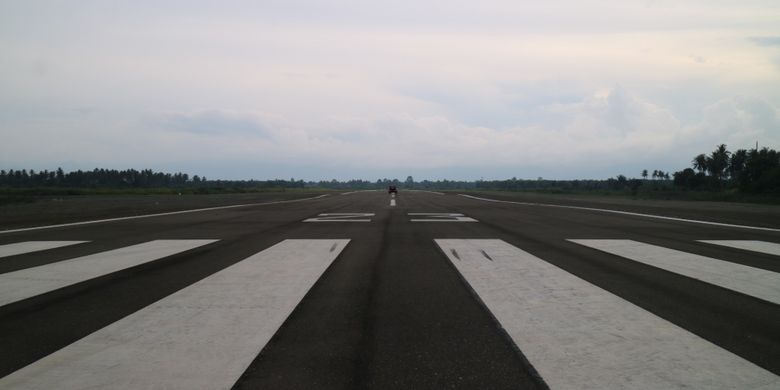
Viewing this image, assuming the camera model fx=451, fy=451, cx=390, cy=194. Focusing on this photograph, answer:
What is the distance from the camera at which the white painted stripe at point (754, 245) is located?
9188mm

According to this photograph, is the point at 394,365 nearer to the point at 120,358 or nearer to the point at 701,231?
the point at 120,358

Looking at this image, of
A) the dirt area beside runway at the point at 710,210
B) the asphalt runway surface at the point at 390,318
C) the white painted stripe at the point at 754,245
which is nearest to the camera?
the asphalt runway surface at the point at 390,318

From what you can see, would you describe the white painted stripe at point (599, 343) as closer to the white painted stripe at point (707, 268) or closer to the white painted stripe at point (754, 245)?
the white painted stripe at point (707, 268)

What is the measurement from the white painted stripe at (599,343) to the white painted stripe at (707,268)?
1.84 m

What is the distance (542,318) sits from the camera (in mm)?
4422

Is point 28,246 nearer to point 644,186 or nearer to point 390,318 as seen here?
point 390,318

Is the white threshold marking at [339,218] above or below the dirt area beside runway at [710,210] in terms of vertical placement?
below

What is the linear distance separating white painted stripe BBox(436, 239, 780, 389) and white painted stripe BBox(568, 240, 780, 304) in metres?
1.84

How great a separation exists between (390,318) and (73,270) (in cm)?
549

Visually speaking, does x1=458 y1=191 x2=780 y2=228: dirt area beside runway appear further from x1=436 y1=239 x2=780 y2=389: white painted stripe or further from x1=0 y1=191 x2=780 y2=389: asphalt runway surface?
x1=436 y1=239 x2=780 y2=389: white painted stripe

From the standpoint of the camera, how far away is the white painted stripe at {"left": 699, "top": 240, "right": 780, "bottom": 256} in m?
9.19

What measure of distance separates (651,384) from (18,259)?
31.9 ft

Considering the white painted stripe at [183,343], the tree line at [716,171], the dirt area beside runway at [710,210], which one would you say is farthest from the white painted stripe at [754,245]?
the tree line at [716,171]

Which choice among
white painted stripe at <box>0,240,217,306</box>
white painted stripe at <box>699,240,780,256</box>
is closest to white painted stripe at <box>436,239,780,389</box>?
white painted stripe at <box>0,240,217,306</box>
